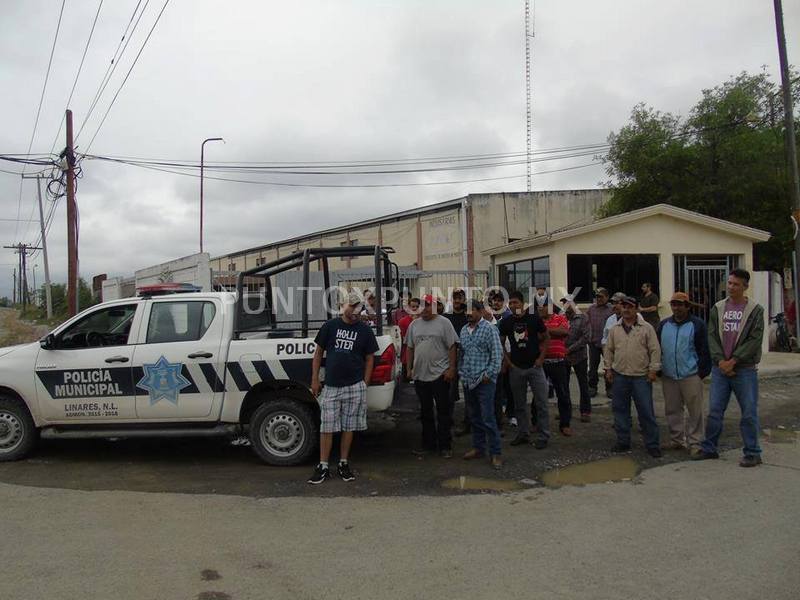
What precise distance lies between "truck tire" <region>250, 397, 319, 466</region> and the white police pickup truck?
0.01m

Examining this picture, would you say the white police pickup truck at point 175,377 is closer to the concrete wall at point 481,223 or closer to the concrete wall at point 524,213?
the concrete wall at point 481,223

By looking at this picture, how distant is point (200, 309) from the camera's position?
6.71 m

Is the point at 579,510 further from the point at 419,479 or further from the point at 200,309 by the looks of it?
the point at 200,309

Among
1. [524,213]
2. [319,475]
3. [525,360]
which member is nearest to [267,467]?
[319,475]

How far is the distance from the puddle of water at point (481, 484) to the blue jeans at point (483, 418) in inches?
19.6

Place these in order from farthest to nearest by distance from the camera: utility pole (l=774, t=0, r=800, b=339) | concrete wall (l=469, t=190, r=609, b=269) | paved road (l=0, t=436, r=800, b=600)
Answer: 1. concrete wall (l=469, t=190, r=609, b=269)
2. utility pole (l=774, t=0, r=800, b=339)
3. paved road (l=0, t=436, r=800, b=600)

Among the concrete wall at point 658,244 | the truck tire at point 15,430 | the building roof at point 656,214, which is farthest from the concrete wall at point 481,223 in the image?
the truck tire at point 15,430

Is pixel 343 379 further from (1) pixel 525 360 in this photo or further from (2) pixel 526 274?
(2) pixel 526 274

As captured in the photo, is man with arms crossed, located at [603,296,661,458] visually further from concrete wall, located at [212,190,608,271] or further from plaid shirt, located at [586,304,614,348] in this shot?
concrete wall, located at [212,190,608,271]

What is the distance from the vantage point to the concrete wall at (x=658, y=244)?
14062 millimetres

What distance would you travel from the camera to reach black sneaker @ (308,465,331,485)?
19.5 ft

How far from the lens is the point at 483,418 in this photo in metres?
6.50

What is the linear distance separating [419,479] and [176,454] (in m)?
2.95

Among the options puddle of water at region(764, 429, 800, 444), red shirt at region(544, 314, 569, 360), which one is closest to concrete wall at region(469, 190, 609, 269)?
red shirt at region(544, 314, 569, 360)
